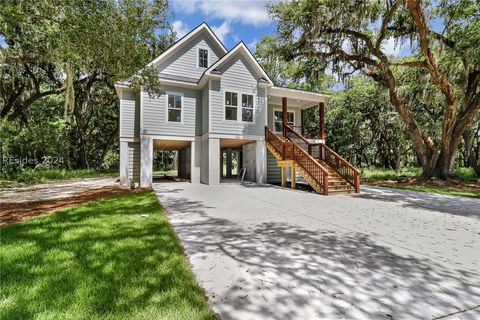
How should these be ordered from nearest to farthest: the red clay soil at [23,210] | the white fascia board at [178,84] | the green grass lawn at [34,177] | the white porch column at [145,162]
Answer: the red clay soil at [23,210] < the white porch column at [145,162] < the white fascia board at [178,84] < the green grass lawn at [34,177]

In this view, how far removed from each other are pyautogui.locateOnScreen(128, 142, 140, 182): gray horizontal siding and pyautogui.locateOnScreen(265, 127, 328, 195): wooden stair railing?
6.98 metres

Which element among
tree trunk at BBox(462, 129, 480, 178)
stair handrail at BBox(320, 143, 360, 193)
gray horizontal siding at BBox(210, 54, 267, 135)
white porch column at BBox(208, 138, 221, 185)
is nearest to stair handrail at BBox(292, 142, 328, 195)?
stair handrail at BBox(320, 143, 360, 193)

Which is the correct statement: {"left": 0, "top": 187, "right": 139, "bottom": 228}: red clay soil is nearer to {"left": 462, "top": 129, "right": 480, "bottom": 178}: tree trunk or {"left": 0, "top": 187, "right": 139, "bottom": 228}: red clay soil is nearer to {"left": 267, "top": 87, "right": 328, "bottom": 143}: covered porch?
{"left": 267, "top": 87, "right": 328, "bottom": 143}: covered porch

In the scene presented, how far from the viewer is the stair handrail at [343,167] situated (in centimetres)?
962

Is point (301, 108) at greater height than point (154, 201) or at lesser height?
greater

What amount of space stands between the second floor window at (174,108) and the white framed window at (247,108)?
3.34m

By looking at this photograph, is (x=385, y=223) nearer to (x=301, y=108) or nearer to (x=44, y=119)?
(x=301, y=108)

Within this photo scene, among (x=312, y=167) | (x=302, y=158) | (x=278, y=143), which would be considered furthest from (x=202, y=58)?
(x=312, y=167)

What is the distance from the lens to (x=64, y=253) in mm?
3361

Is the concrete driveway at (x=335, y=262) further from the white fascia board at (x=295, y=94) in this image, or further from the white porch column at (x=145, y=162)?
the white fascia board at (x=295, y=94)

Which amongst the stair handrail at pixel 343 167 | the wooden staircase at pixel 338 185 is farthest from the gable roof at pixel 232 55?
the wooden staircase at pixel 338 185

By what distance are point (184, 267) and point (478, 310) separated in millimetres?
3009

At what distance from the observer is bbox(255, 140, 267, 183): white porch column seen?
12766mm

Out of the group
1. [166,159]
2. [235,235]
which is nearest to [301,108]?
[235,235]
